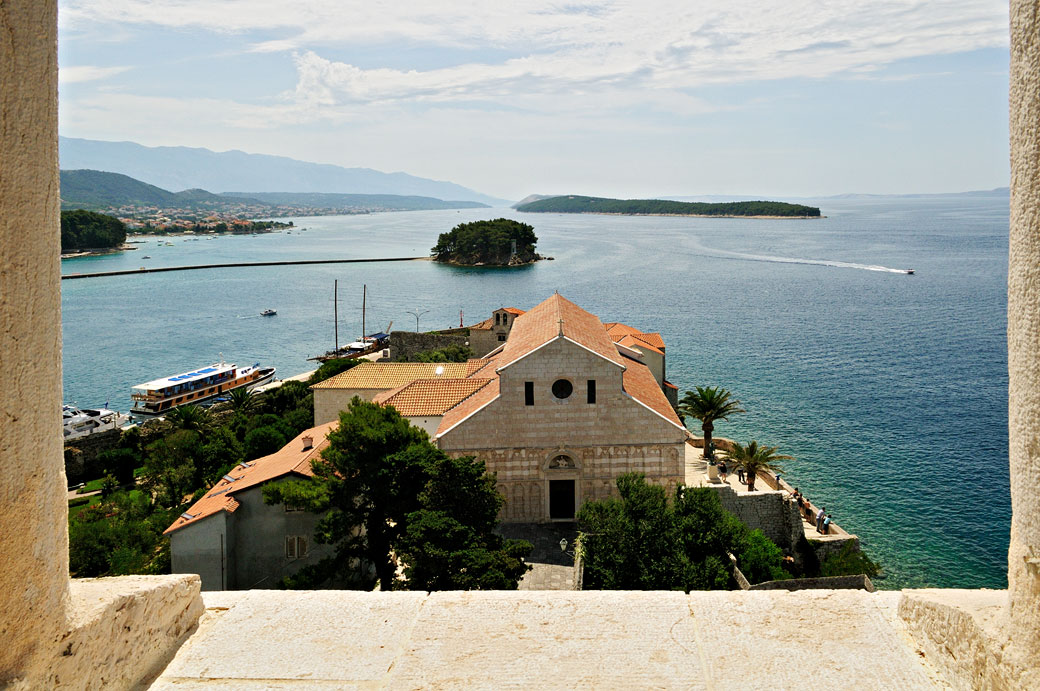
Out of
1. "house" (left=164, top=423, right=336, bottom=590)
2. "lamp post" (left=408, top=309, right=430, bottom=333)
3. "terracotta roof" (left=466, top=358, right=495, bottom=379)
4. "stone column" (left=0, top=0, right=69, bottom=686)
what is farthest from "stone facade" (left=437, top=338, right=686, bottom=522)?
"lamp post" (left=408, top=309, right=430, bottom=333)

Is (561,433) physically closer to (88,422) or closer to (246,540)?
(246,540)

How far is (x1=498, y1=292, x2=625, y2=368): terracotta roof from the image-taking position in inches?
879

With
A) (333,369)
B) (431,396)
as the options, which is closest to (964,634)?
(431,396)

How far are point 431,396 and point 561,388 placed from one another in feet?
16.3

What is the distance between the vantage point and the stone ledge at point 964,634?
274 centimetres

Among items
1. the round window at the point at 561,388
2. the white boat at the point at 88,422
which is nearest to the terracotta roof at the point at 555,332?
the round window at the point at 561,388

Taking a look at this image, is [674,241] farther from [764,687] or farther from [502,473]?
[764,687]

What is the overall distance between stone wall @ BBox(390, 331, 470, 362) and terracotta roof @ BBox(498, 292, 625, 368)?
20891 mm

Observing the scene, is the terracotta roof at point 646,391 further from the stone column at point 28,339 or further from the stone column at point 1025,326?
the stone column at point 28,339

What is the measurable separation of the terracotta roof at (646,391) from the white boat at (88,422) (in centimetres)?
2513

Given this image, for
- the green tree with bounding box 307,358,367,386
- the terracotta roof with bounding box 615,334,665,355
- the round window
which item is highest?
the terracotta roof with bounding box 615,334,665,355

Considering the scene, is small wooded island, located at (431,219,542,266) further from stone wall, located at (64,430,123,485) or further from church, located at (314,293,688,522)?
church, located at (314,293,688,522)

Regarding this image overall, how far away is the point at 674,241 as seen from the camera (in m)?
158

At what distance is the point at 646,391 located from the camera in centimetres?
2464
